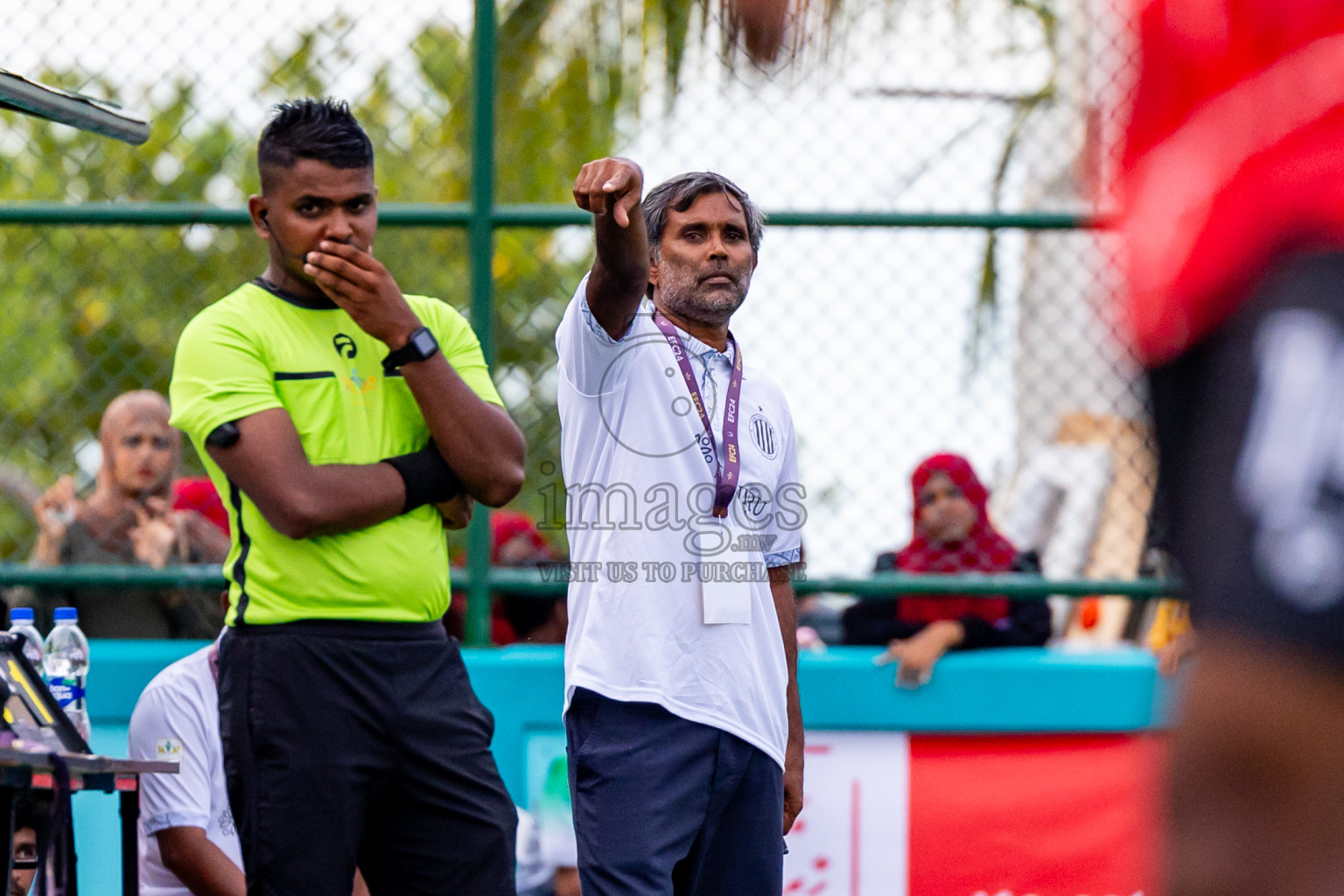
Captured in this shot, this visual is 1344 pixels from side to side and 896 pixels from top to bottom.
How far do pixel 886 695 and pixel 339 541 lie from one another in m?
2.00

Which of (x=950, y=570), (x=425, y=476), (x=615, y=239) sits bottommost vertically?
(x=950, y=570)

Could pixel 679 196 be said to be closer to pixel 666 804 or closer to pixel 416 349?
pixel 416 349

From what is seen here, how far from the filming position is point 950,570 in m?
4.64

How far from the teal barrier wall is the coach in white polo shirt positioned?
43.5 inches

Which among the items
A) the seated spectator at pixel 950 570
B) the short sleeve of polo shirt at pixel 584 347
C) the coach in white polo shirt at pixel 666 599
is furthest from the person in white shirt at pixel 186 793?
the seated spectator at pixel 950 570

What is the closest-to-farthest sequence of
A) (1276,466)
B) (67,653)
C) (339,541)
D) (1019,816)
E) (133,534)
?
(1276,466), (339,541), (67,653), (1019,816), (133,534)

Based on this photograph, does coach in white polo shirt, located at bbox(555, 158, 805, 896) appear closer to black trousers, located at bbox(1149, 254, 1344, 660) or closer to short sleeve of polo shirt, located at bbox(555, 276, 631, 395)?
short sleeve of polo shirt, located at bbox(555, 276, 631, 395)

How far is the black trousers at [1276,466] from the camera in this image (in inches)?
37.0

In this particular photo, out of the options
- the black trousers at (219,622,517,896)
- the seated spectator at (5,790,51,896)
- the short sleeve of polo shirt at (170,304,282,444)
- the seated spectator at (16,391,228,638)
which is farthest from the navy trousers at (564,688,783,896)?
the seated spectator at (16,391,228,638)

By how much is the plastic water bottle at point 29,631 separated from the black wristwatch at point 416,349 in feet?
4.12

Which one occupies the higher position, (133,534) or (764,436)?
(764,436)

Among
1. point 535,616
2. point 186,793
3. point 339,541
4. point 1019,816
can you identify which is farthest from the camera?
point 535,616

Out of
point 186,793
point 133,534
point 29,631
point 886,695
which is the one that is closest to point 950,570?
point 886,695

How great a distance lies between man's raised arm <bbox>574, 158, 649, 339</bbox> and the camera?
283cm
